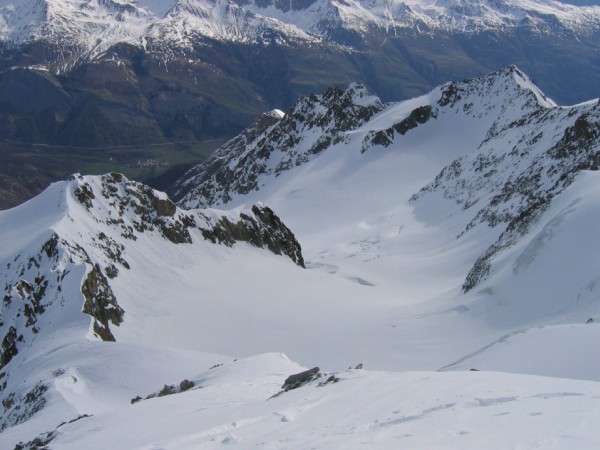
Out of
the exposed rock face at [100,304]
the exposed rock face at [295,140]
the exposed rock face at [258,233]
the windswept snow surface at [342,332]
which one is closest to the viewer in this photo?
the windswept snow surface at [342,332]

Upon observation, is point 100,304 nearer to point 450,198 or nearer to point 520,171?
point 520,171

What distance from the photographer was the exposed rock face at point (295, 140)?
12419 centimetres

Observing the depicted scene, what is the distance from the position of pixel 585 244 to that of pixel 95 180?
35936mm

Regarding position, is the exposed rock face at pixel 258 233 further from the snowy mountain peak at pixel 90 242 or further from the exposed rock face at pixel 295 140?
the exposed rock face at pixel 295 140

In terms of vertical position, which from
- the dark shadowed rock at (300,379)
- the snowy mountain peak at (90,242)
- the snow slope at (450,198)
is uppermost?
the snowy mountain peak at (90,242)

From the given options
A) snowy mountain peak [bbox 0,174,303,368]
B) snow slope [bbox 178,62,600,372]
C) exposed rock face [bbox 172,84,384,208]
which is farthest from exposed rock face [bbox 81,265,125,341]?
exposed rock face [bbox 172,84,384,208]

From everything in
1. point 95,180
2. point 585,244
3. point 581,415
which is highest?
point 95,180

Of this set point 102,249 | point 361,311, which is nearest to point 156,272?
point 102,249

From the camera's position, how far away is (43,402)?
24.8 metres

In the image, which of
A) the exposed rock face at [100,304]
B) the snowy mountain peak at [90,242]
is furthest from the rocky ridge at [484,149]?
the exposed rock face at [100,304]

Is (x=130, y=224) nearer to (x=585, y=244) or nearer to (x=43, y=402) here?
(x=43, y=402)

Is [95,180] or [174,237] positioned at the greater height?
[95,180]

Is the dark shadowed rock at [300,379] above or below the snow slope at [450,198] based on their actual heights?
above

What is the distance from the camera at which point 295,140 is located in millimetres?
130375
